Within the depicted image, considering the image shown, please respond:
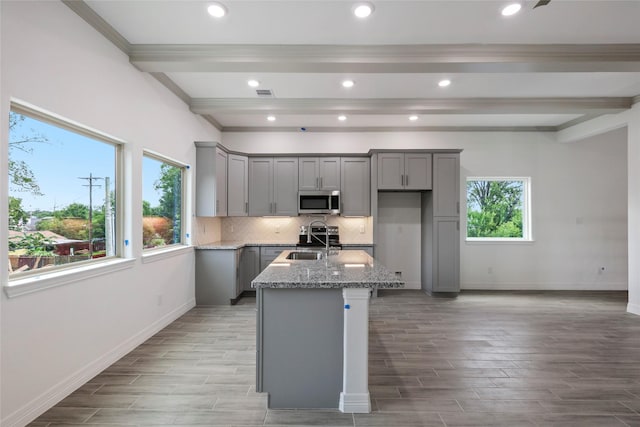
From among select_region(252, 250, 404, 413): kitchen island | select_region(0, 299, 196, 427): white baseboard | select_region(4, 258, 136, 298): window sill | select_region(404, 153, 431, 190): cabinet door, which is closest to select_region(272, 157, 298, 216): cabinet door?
select_region(404, 153, 431, 190): cabinet door

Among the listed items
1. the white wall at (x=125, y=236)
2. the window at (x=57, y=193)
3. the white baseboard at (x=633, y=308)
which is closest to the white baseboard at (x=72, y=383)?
the white wall at (x=125, y=236)

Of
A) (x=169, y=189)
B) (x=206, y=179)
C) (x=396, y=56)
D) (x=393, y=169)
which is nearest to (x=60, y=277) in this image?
(x=169, y=189)

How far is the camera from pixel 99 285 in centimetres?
265

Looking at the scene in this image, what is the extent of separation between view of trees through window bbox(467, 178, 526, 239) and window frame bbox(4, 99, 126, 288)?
5433mm

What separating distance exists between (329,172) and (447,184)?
1965mm

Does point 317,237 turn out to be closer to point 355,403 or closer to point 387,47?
point 387,47

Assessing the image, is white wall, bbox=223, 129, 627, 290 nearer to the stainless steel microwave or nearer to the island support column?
the stainless steel microwave

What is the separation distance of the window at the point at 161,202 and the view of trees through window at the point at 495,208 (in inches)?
195

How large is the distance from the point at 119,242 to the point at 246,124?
3.13 meters

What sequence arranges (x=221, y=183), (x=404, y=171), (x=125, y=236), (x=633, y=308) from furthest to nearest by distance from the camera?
(x=404, y=171)
(x=221, y=183)
(x=633, y=308)
(x=125, y=236)

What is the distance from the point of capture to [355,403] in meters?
2.12

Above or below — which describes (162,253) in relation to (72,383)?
above

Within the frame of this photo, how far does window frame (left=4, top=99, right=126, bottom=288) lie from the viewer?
6.62 ft

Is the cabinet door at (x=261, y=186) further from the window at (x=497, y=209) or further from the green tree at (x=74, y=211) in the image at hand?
the window at (x=497, y=209)
